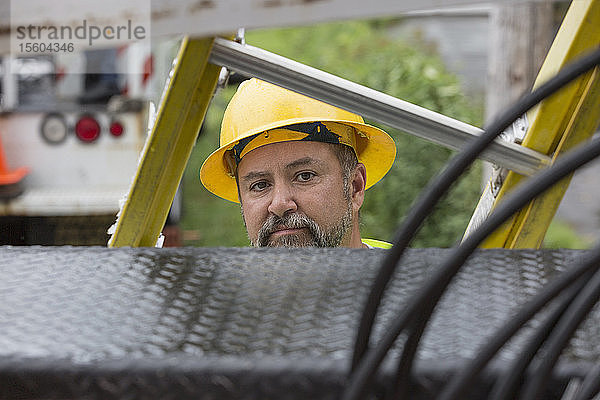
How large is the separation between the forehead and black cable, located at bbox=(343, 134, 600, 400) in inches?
85.0

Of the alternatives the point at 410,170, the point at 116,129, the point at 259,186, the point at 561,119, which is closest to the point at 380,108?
the point at 561,119

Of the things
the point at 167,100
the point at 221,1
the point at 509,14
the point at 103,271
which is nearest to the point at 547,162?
the point at 167,100

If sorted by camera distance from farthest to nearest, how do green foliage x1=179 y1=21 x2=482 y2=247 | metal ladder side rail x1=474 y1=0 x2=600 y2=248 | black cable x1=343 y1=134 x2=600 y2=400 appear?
1. green foliage x1=179 y1=21 x2=482 y2=247
2. metal ladder side rail x1=474 y1=0 x2=600 y2=248
3. black cable x1=343 y1=134 x2=600 y2=400

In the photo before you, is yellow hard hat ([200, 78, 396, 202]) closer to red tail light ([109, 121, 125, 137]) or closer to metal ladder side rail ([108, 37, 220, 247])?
metal ladder side rail ([108, 37, 220, 247])

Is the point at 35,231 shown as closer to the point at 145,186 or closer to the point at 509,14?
the point at 509,14

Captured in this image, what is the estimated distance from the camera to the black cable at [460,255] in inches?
21.5

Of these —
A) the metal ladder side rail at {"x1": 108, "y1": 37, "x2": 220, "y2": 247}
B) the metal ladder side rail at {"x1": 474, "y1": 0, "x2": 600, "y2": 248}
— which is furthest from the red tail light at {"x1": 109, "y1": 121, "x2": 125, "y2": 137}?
the metal ladder side rail at {"x1": 474, "y1": 0, "x2": 600, "y2": 248}

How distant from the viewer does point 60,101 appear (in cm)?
668

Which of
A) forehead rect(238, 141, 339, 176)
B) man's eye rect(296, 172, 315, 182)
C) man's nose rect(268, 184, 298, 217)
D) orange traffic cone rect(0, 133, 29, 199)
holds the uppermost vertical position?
forehead rect(238, 141, 339, 176)

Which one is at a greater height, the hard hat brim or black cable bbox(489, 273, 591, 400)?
black cable bbox(489, 273, 591, 400)

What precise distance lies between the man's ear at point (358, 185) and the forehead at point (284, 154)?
0.18 metres

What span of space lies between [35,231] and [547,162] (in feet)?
17.3

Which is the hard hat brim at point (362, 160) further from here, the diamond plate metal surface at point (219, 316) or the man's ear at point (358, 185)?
the diamond plate metal surface at point (219, 316)

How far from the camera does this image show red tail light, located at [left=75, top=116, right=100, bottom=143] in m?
6.28
